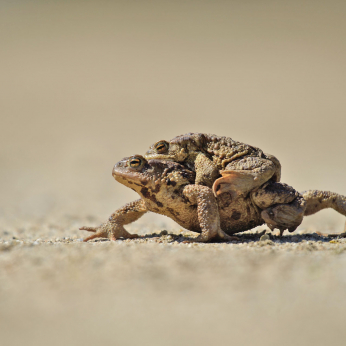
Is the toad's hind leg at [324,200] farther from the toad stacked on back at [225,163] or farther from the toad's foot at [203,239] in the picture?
the toad's foot at [203,239]

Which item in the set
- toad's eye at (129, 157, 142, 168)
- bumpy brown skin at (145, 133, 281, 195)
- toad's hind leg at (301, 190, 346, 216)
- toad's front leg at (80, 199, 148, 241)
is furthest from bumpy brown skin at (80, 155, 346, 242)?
toad's front leg at (80, 199, 148, 241)

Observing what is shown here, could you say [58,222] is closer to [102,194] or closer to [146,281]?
[146,281]

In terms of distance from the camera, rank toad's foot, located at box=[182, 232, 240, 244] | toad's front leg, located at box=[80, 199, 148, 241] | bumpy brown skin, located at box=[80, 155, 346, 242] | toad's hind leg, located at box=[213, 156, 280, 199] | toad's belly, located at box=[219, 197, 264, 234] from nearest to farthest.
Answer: toad's hind leg, located at box=[213, 156, 280, 199], toad's foot, located at box=[182, 232, 240, 244], bumpy brown skin, located at box=[80, 155, 346, 242], toad's belly, located at box=[219, 197, 264, 234], toad's front leg, located at box=[80, 199, 148, 241]

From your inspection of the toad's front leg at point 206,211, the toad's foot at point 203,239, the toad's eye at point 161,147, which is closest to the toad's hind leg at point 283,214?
the toad's foot at point 203,239

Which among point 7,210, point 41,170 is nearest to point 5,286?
point 7,210

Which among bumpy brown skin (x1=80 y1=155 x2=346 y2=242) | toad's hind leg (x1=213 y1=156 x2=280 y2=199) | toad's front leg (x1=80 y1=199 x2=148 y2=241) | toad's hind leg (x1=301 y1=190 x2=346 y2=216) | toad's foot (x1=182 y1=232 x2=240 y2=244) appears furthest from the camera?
toad's front leg (x1=80 y1=199 x2=148 y2=241)

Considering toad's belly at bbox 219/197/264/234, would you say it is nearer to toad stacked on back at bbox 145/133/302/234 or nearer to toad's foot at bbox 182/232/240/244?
toad stacked on back at bbox 145/133/302/234
